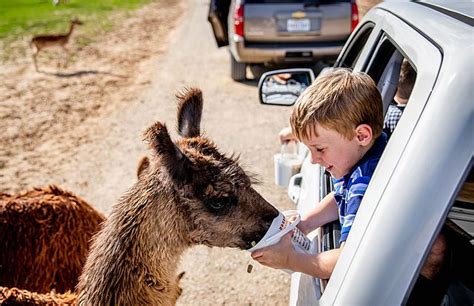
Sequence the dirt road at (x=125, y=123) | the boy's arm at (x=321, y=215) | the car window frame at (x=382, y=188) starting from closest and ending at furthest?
1. the car window frame at (x=382, y=188)
2. the boy's arm at (x=321, y=215)
3. the dirt road at (x=125, y=123)

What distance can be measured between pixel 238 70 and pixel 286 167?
7225 millimetres

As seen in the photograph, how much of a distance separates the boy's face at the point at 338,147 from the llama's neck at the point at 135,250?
28.6 inches

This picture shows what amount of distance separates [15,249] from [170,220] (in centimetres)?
147

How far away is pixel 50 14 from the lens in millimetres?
21922

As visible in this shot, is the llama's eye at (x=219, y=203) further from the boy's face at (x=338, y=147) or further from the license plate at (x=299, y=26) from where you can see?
the license plate at (x=299, y=26)

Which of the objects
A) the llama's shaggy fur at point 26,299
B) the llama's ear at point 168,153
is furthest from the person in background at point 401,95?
the llama's shaggy fur at point 26,299

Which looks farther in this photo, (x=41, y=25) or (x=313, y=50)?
(x=41, y=25)

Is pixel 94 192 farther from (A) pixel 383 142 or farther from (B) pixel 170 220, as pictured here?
(A) pixel 383 142

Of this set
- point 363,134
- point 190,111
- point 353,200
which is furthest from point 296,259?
point 190,111

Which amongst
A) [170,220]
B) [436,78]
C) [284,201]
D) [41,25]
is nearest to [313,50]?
[284,201]

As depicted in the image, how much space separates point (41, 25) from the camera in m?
19.1

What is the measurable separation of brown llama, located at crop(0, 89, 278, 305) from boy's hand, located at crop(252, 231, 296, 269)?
397 millimetres

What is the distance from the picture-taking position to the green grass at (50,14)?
18.3 m

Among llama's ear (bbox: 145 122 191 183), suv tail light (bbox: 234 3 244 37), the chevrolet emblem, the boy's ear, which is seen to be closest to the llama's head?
llama's ear (bbox: 145 122 191 183)
